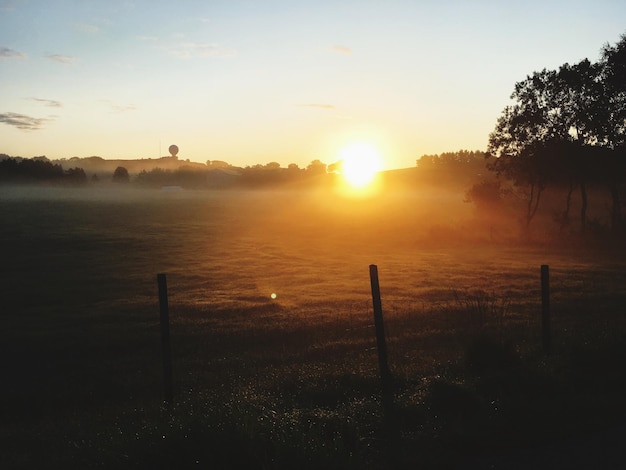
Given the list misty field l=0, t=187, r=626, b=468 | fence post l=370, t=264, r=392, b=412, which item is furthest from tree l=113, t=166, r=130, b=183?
fence post l=370, t=264, r=392, b=412

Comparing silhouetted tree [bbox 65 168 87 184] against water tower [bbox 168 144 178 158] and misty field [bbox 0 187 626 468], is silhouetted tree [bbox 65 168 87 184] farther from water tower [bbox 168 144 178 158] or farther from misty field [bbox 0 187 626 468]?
misty field [bbox 0 187 626 468]

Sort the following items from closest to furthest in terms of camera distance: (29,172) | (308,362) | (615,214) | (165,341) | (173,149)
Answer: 1. (165,341)
2. (308,362)
3. (615,214)
4. (29,172)
5. (173,149)

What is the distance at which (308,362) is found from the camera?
580 inches

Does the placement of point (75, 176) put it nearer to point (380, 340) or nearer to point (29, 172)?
point (29, 172)

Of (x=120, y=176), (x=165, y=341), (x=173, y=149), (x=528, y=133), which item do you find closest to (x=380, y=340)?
(x=165, y=341)

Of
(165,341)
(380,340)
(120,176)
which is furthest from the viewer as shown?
(120,176)

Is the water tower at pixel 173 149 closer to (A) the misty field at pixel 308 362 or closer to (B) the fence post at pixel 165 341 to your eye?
(A) the misty field at pixel 308 362

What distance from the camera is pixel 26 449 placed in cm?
920

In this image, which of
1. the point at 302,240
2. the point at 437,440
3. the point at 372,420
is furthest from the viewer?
the point at 302,240

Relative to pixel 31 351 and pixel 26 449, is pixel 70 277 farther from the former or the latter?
pixel 26 449

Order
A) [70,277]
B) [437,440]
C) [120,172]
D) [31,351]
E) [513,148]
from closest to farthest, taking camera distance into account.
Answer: [437,440]
[31,351]
[70,277]
[513,148]
[120,172]

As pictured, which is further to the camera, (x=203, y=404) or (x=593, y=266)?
(x=593, y=266)

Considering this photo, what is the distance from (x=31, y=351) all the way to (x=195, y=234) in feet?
176

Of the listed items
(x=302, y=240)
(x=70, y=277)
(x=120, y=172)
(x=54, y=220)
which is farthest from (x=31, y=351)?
(x=120, y=172)
